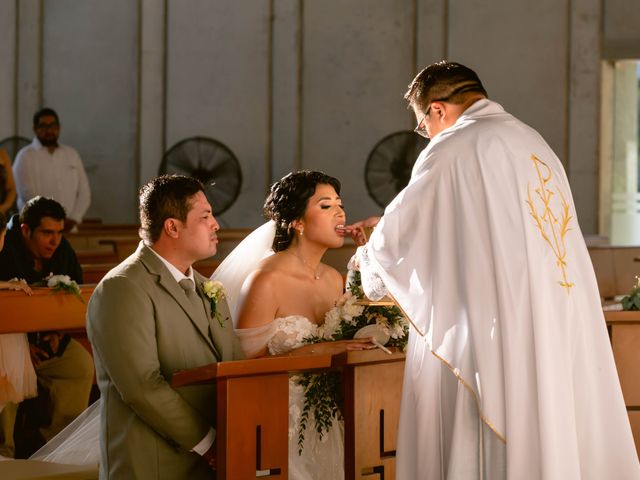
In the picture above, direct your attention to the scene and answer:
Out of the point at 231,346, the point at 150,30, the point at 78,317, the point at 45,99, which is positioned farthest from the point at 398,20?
the point at 231,346

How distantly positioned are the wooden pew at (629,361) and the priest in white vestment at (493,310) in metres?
1.24

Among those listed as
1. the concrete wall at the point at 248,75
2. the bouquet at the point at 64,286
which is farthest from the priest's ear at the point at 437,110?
the concrete wall at the point at 248,75

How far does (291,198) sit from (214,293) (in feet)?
3.45

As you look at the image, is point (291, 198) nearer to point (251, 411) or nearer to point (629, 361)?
point (251, 411)

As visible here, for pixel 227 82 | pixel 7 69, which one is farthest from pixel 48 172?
pixel 227 82

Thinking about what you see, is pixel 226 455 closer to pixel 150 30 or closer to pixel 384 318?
pixel 384 318

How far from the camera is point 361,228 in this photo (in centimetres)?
496

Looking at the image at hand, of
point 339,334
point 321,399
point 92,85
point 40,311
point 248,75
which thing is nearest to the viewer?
point 321,399

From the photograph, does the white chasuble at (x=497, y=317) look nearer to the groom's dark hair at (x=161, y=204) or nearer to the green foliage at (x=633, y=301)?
the groom's dark hair at (x=161, y=204)

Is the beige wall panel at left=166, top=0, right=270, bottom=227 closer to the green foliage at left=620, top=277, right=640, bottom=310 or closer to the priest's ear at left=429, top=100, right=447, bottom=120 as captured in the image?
the green foliage at left=620, top=277, right=640, bottom=310

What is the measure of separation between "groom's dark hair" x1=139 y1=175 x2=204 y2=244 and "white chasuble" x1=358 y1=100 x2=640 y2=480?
0.76m

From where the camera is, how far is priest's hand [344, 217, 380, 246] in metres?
4.79

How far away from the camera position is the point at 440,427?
4137mm

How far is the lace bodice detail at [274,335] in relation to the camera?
15.6 ft
